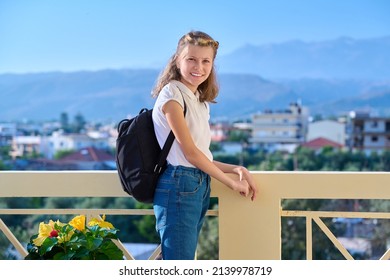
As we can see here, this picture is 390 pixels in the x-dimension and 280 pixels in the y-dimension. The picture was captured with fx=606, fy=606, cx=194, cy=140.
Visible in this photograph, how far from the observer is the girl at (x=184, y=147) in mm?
1622

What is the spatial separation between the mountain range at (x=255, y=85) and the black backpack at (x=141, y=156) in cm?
2636

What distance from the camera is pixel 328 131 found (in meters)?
30.2

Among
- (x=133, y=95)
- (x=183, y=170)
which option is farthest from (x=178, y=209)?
(x=133, y=95)

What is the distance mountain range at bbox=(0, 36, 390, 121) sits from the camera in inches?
1195

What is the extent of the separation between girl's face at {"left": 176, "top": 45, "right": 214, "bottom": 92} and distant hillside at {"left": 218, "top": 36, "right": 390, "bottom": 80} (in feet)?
108

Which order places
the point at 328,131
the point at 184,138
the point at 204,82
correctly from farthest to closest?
the point at 328,131 → the point at 204,82 → the point at 184,138

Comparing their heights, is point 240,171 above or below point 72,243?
above

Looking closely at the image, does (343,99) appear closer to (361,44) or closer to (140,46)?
(361,44)

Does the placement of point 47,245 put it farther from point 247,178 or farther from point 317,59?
point 317,59

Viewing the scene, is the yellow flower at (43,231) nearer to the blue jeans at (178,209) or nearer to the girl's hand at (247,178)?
the blue jeans at (178,209)

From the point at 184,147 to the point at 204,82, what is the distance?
24 cm

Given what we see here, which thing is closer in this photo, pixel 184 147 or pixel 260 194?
pixel 184 147

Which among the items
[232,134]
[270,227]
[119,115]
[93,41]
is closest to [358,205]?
[232,134]

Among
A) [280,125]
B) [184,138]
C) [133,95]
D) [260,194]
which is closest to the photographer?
[184,138]
